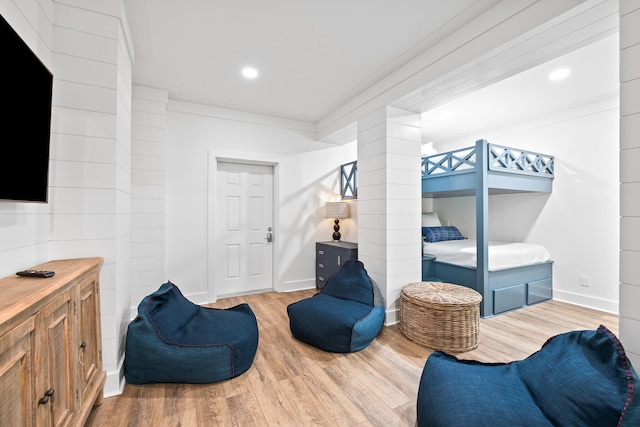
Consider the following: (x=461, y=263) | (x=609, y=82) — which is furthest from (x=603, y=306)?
(x=609, y=82)

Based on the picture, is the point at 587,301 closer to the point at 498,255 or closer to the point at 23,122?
the point at 498,255

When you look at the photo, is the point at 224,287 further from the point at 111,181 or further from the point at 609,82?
the point at 609,82

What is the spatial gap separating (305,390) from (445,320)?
1.32m

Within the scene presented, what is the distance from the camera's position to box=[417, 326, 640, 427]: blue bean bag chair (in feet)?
3.64

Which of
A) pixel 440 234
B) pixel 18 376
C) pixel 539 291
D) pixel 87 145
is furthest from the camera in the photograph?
pixel 440 234

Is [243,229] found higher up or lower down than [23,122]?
lower down

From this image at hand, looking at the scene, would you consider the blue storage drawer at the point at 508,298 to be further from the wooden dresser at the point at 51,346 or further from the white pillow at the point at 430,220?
the wooden dresser at the point at 51,346

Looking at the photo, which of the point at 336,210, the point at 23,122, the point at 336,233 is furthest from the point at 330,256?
the point at 23,122

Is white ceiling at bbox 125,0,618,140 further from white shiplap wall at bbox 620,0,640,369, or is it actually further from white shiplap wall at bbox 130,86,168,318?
white shiplap wall at bbox 620,0,640,369

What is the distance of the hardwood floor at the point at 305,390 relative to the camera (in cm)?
162

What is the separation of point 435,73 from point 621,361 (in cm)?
223

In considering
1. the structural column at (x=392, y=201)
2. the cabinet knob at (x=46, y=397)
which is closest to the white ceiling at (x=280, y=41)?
the structural column at (x=392, y=201)

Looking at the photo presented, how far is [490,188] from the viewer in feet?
11.2

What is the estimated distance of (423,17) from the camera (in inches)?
81.7
